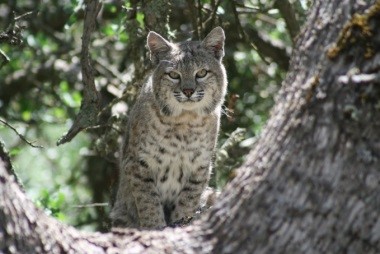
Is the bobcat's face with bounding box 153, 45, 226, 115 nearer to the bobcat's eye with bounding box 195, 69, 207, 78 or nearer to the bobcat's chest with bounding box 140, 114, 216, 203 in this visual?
the bobcat's eye with bounding box 195, 69, 207, 78

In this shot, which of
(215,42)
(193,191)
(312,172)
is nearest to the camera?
(312,172)

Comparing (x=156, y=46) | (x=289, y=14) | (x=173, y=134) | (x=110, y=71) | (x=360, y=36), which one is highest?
(x=360, y=36)

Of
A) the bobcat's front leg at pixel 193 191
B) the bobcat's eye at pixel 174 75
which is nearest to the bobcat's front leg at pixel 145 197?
the bobcat's front leg at pixel 193 191

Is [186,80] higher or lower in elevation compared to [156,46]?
lower

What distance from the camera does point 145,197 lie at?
22.1 feet

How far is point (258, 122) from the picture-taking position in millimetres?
8930


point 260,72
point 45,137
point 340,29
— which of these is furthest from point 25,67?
point 340,29

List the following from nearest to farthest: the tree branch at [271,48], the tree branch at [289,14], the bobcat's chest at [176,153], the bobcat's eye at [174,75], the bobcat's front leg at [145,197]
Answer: the bobcat's front leg at [145,197]
the bobcat's chest at [176,153]
the bobcat's eye at [174,75]
the tree branch at [289,14]
the tree branch at [271,48]

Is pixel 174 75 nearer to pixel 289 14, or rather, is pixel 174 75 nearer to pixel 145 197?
pixel 145 197

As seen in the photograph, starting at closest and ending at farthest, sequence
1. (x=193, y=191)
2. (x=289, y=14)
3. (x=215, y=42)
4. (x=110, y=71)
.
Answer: (x=193, y=191)
(x=215, y=42)
(x=289, y=14)
(x=110, y=71)

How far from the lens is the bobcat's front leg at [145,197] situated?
22.0ft

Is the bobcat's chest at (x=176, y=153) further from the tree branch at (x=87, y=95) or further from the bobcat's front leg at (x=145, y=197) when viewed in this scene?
the tree branch at (x=87, y=95)

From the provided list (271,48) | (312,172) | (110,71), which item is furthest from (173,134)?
(312,172)

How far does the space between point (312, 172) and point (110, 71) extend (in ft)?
19.2
